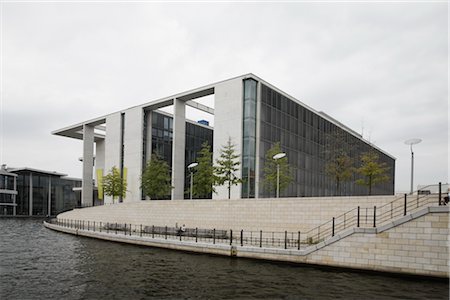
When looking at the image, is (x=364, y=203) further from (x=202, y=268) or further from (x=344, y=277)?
(x=202, y=268)

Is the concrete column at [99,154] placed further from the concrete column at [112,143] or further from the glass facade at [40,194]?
the glass facade at [40,194]

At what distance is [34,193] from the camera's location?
93.8 m

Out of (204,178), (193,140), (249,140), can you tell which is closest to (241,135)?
(249,140)

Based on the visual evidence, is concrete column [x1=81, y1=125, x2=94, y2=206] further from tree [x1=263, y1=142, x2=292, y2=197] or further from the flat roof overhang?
tree [x1=263, y1=142, x2=292, y2=197]

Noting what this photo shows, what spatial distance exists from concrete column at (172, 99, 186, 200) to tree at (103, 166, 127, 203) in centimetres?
1008

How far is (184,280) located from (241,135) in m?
28.3

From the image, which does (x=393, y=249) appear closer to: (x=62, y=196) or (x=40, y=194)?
(x=40, y=194)

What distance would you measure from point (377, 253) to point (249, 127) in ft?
87.1

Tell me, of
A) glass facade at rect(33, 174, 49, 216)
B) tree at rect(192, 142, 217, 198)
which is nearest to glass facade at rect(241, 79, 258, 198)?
tree at rect(192, 142, 217, 198)

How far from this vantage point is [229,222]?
3228 centimetres

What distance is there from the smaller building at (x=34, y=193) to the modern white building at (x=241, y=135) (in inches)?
1099

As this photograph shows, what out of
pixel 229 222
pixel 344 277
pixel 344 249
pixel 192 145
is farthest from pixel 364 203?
pixel 192 145

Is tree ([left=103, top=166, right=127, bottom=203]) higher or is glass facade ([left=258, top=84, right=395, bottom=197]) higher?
glass facade ([left=258, top=84, right=395, bottom=197])

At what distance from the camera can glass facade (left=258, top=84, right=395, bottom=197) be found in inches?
1841
